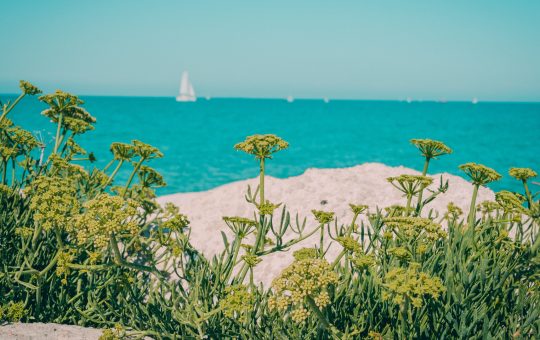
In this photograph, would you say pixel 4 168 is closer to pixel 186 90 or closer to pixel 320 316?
pixel 320 316

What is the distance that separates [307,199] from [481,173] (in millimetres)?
5377

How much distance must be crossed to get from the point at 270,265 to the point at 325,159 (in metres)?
34.7

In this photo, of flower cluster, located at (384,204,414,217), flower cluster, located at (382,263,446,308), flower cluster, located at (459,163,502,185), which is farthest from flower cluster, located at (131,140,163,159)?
flower cluster, located at (459,163,502,185)

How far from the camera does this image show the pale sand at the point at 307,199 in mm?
7922

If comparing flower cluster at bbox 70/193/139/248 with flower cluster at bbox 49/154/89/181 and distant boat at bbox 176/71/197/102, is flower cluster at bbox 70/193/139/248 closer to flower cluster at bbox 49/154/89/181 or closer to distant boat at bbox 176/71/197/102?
flower cluster at bbox 49/154/89/181

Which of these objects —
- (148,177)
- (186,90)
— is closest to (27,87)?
(148,177)

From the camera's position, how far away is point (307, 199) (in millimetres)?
9242

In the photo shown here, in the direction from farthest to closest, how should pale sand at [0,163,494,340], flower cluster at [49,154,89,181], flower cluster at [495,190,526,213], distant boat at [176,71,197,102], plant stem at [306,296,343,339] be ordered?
1. distant boat at [176,71,197,102]
2. pale sand at [0,163,494,340]
3. flower cluster at [49,154,89,181]
4. flower cluster at [495,190,526,213]
5. plant stem at [306,296,343,339]

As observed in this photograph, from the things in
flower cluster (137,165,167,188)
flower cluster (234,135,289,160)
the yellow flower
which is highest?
the yellow flower

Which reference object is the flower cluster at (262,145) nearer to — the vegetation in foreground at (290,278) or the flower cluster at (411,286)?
the vegetation in foreground at (290,278)

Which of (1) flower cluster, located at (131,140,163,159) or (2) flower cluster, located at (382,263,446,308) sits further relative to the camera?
(1) flower cluster, located at (131,140,163,159)

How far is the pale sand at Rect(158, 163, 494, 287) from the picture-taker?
792cm

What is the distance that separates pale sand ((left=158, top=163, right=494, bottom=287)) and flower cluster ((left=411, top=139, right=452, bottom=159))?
306 cm

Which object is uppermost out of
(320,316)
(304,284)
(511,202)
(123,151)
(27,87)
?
(27,87)
